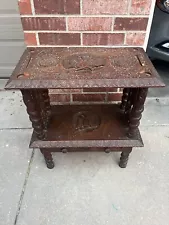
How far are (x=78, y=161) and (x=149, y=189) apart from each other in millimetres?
491

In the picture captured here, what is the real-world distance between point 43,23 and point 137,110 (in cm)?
72

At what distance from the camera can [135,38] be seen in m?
1.32

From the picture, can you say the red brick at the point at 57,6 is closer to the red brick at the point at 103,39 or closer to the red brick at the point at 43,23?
the red brick at the point at 43,23

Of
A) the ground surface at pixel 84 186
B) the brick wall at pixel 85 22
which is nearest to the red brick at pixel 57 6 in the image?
the brick wall at pixel 85 22

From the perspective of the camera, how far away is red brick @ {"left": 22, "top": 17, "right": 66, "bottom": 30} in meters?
1.24

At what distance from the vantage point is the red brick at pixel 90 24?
1.25 meters

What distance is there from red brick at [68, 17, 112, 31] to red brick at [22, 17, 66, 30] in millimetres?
52

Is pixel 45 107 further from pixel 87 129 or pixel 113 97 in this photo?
pixel 113 97

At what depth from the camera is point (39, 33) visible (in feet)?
4.26

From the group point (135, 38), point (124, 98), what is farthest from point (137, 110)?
point (135, 38)

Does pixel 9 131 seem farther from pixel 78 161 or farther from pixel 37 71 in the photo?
pixel 37 71

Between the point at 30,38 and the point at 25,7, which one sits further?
the point at 30,38

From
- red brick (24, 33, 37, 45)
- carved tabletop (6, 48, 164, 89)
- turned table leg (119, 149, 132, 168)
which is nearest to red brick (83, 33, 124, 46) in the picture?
carved tabletop (6, 48, 164, 89)

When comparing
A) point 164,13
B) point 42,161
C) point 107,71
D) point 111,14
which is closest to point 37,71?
point 107,71
